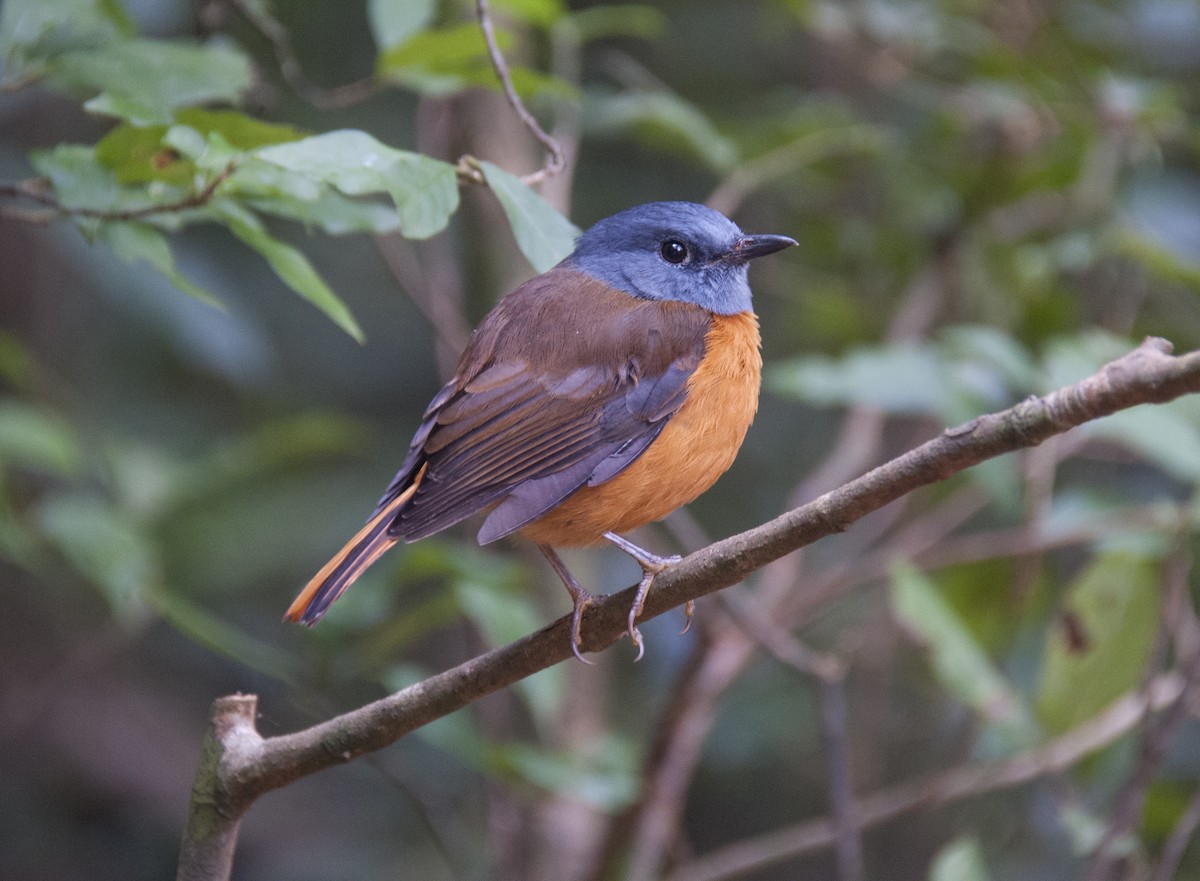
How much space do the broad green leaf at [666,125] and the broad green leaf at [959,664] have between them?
1.38 meters

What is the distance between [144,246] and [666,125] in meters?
1.93

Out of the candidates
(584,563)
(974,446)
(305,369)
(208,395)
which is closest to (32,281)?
(208,395)

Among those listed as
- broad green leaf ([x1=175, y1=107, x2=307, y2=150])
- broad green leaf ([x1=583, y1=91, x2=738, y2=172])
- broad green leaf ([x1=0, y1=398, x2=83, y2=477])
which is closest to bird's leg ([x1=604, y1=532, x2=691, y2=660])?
broad green leaf ([x1=175, y1=107, x2=307, y2=150])

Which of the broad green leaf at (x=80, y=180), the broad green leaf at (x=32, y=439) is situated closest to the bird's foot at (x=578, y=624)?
the broad green leaf at (x=80, y=180)

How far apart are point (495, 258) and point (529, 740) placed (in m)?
1.68

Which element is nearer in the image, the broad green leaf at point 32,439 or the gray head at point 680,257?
the gray head at point 680,257

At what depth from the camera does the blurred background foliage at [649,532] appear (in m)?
3.02

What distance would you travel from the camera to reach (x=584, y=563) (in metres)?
4.49

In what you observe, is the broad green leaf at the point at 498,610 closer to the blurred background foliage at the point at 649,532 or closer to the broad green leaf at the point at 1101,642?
the blurred background foliage at the point at 649,532

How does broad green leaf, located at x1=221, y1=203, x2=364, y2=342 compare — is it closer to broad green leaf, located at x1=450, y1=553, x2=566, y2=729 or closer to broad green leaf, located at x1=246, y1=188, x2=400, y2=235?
broad green leaf, located at x1=246, y1=188, x2=400, y2=235

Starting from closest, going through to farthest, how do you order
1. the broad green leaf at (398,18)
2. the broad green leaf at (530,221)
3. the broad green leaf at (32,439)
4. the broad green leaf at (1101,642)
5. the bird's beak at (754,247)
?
the broad green leaf at (530,221) < the broad green leaf at (398,18) < the bird's beak at (754,247) < the broad green leaf at (1101,642) < the broad green leaf at (32,439)

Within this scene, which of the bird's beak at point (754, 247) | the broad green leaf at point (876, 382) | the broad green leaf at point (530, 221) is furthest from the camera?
the broad green leaf at point (876, 382)

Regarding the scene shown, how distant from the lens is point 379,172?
6.50 feet

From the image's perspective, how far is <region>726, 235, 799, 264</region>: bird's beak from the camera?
287 cm
